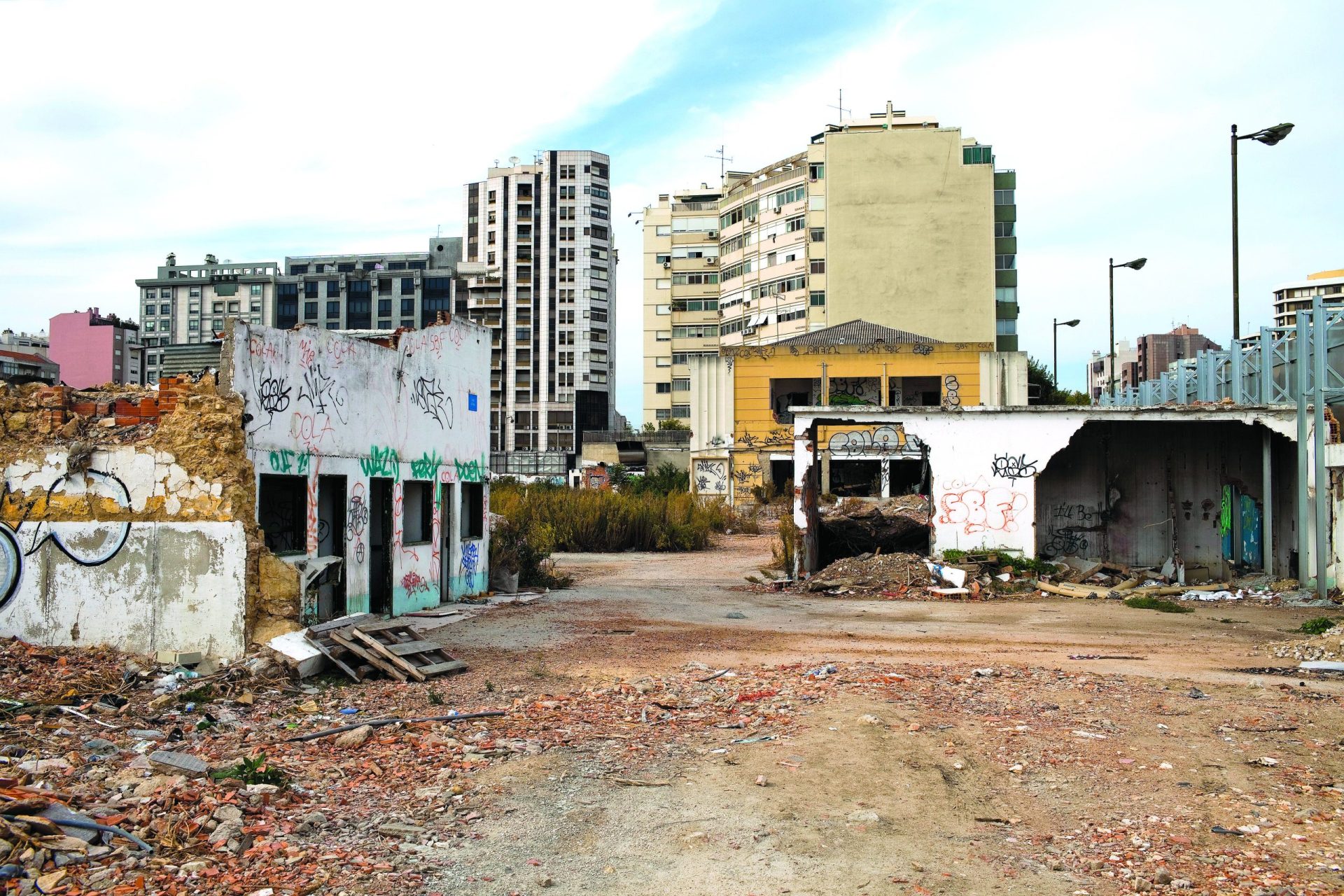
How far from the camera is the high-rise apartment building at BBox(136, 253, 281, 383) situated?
132625 mm

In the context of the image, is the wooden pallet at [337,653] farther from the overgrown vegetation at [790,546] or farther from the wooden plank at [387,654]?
the overgrown vegetation at [790,546]

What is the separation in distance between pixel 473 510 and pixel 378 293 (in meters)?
108

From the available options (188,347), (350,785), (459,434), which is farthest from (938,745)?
(459,434)

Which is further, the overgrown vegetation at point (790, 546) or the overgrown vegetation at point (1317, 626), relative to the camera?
the overgrown vegetation at point (790, 546)

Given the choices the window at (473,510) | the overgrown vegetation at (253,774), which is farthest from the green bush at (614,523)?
the overgrown vegetation at (253,774)

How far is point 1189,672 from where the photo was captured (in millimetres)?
10945

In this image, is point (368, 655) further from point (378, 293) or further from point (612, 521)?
point (378, 293)

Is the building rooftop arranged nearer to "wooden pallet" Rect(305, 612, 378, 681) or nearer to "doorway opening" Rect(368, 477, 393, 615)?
"doorway opening" Rect(368, 477, 393, 615)

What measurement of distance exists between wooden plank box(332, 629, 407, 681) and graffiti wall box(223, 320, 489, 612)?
1.72 meters

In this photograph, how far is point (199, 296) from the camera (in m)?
136

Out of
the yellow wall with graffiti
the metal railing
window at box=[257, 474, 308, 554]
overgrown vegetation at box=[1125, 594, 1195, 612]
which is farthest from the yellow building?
window at box=[257, 474, 308, 554]

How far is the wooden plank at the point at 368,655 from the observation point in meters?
10.3

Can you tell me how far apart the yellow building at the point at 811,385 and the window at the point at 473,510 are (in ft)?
103

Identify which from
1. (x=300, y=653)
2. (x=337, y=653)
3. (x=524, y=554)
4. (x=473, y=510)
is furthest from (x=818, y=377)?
(x=300, y=653)
